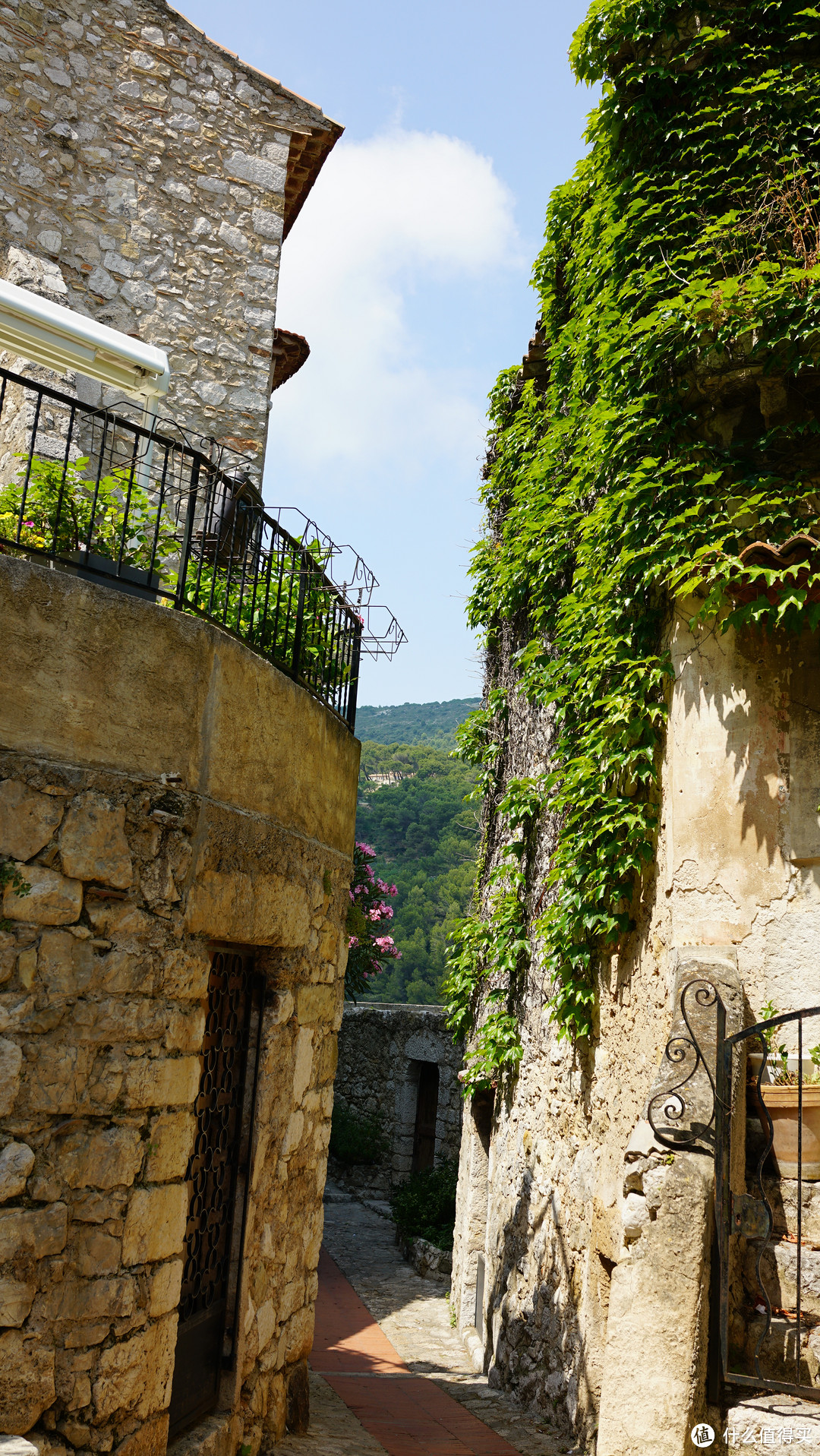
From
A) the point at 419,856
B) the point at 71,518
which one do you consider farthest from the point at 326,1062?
the point at 419,856

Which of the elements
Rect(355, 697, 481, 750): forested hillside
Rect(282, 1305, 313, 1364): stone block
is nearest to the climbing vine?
Rect(282, 1305, 313, 1364): stone block

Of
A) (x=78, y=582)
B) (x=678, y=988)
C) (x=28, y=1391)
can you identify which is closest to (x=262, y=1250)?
(x=28, y=1391)

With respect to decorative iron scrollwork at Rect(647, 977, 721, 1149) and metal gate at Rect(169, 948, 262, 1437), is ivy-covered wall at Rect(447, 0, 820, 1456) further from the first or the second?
metal gate at Rect(169, 948, 262, 1437)

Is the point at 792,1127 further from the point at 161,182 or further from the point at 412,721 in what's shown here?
the point at 412,721

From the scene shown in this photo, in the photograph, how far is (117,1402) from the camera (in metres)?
3.27

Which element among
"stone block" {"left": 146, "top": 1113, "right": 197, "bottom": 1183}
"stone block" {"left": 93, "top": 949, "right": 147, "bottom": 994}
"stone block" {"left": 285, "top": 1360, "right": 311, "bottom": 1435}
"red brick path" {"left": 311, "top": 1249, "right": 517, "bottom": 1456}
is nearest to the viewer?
"stone block" {"left": 93, "top": 949, "right": 147, "bottom": 994}

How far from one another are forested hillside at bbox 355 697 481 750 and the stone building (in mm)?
54168

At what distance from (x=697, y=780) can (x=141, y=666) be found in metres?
2.62

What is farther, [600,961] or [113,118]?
[113,118]

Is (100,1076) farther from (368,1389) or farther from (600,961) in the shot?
(368,1389)

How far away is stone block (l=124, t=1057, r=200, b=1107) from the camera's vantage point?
3.39 m

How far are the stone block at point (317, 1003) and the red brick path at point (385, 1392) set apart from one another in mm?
1983

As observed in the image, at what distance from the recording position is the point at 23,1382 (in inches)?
118

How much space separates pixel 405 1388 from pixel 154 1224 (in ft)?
14.4
